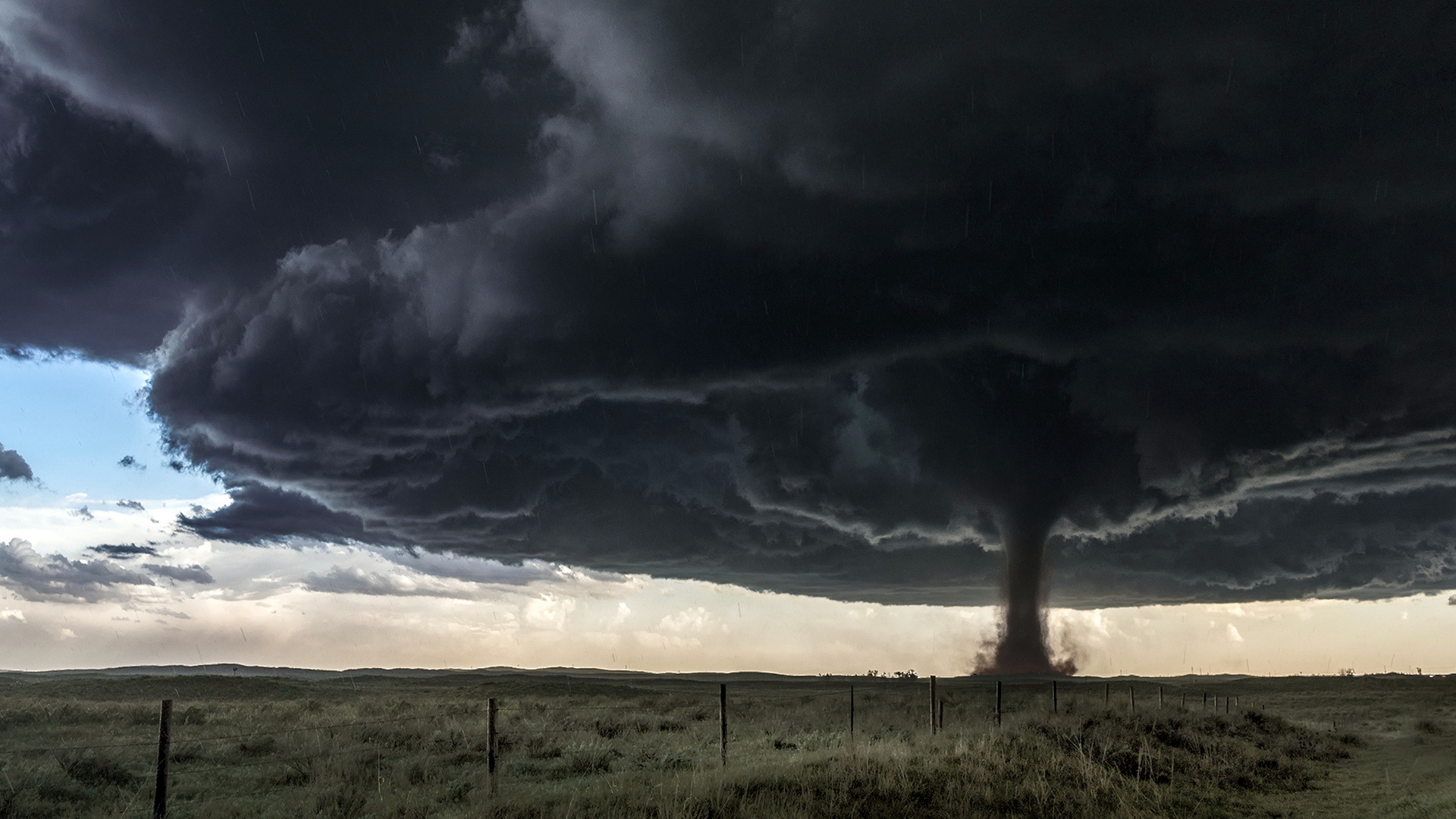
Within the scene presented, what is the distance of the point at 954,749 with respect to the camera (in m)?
17.2

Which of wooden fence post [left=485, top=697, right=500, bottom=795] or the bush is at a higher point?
wooden fence post [left=485, top=697, right=500, bottom=795]

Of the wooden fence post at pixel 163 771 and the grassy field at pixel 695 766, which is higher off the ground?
the wooden fence post at pixel 163 771

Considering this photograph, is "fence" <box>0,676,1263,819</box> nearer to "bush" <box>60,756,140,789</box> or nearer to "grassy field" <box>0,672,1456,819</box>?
"grassy field" <box>0,672,1456,819</box>

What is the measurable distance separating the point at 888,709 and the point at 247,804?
33044 mm

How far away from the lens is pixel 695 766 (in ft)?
57.9

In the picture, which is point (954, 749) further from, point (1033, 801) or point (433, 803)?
point (433, 803)

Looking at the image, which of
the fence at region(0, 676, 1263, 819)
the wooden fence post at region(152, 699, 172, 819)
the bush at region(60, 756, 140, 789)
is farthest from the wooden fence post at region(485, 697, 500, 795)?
the bush at region(60, 756, 140, 789)

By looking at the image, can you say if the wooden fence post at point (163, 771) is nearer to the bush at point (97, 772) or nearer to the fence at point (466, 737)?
the fence at point (466, 737)

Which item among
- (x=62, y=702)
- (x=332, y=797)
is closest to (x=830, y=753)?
(x=332, y=797)

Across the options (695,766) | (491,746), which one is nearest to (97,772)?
(491,746)

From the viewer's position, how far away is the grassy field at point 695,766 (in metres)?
13.6

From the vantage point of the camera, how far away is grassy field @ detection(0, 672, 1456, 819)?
44.8 ft

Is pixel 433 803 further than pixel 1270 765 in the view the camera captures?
No

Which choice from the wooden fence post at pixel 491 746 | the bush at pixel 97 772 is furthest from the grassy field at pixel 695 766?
the wooden fence post at pixel 491 746
